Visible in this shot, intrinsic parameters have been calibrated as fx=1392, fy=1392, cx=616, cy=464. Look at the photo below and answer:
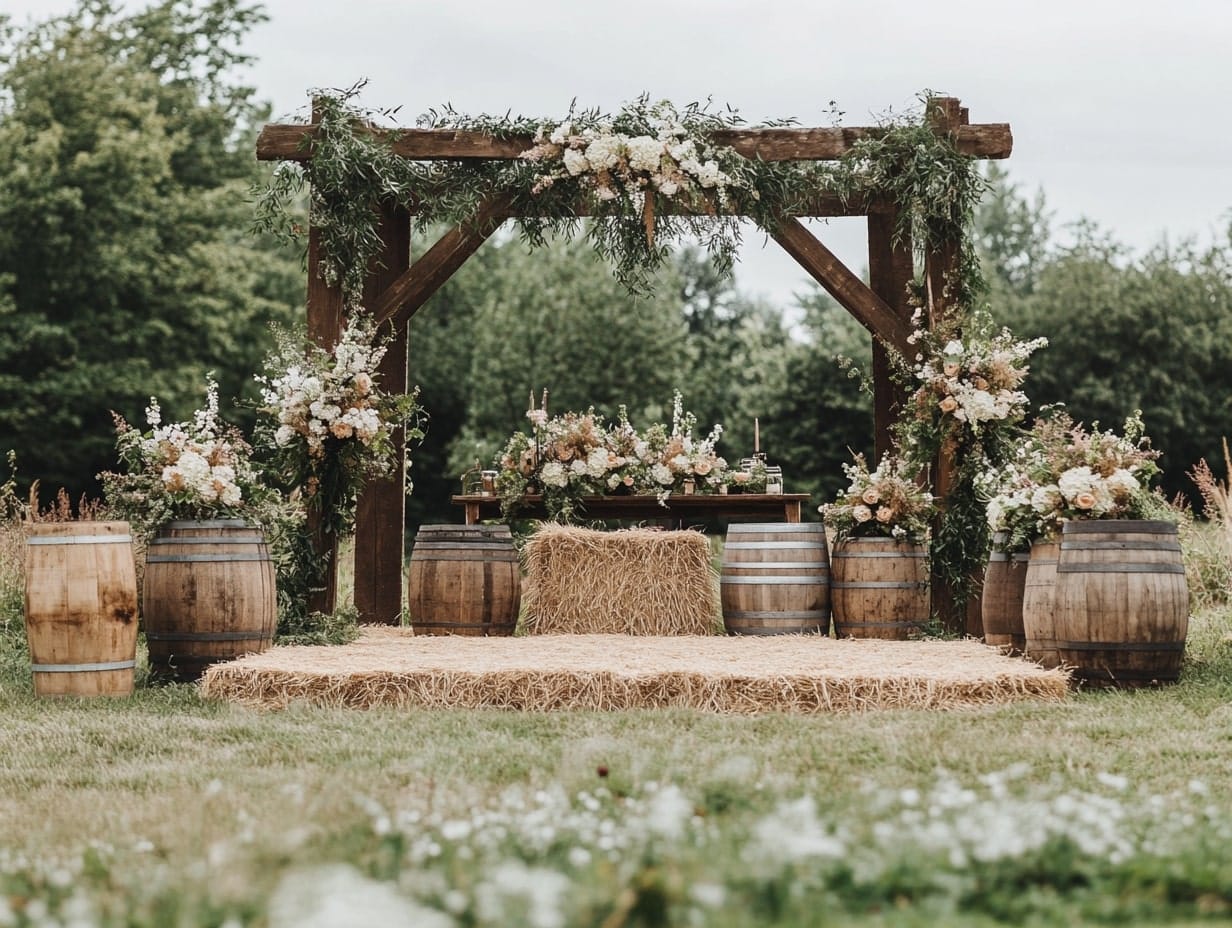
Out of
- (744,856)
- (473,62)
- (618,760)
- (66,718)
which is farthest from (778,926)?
(473,62)

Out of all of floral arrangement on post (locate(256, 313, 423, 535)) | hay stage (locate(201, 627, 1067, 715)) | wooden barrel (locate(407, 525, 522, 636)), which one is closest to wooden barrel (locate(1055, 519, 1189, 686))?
hay stage (locate(201, 627, 1067, 715))

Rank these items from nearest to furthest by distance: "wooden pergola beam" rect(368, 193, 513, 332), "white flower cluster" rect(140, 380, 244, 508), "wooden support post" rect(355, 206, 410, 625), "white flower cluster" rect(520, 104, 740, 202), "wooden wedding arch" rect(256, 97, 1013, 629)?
1. "white flower cluster" rect(140, 380, 244, 508)
2. "white flower cluster" rect(520, 104, 740, 202)
3. "wooden wedding arch" rect(256, 97, 1013, 629)
4. "wooden pergola beam" rect(368, 193, 513, 332)
5. "wooden support post" rect(355, 206, 410, 625)

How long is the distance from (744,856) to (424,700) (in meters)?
3.68

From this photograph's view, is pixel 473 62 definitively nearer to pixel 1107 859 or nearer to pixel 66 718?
pixel 66 718

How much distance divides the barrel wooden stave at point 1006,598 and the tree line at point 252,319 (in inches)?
535

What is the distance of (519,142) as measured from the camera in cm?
855

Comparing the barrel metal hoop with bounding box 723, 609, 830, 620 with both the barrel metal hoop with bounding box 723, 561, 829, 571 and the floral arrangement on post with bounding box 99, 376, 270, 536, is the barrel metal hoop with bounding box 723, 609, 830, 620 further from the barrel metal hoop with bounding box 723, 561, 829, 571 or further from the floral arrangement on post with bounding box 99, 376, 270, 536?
the floral arrangement on post with bounding box 99, 376, 270, 536

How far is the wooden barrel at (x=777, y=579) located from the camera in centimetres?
827

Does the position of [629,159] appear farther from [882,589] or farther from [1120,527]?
[1120,527]

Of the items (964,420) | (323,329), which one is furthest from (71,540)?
(964,420)

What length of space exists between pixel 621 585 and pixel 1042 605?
331cm

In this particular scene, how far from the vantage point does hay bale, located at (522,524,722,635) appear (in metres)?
9.22

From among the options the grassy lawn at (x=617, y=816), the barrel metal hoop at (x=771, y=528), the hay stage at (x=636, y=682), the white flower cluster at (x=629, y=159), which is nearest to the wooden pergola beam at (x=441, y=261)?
the white flower cluster at (x=629, y=159)

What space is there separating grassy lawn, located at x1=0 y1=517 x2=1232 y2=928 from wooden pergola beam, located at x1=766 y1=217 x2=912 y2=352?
319 centimetres
